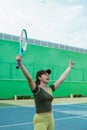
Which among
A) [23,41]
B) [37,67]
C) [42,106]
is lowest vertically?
[42,106]

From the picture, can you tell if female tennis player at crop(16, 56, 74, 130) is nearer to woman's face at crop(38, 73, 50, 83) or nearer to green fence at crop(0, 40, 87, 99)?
woman's face at crop(38, 73, 50, 83)

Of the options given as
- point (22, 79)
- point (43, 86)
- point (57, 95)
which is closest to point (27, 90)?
A: point (22, 79)

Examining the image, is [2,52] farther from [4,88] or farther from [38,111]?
[38,111]

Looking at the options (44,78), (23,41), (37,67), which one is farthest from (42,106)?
(37,67)

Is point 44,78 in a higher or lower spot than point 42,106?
higher

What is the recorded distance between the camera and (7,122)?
40.3 feet

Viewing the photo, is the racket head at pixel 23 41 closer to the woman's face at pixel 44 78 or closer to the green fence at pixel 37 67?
the woman's face at pixel 44 78

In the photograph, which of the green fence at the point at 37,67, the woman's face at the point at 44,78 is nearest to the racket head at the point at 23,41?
the woman's face at the point at 44,78

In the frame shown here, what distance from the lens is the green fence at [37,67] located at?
28656mm

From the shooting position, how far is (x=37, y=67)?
103 feet

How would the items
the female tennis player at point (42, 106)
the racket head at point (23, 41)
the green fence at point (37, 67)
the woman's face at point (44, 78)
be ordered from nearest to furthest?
1. the female tennis player at point (42, 106)
2. the woman's face at point (44, 78)
3. the racket head at point (23, 41)
4. the green fence at point (37, 67)

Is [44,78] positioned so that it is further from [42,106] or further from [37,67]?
[37,67]

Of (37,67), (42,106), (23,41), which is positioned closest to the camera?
(42,106)

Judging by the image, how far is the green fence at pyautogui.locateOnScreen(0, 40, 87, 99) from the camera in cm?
2866
